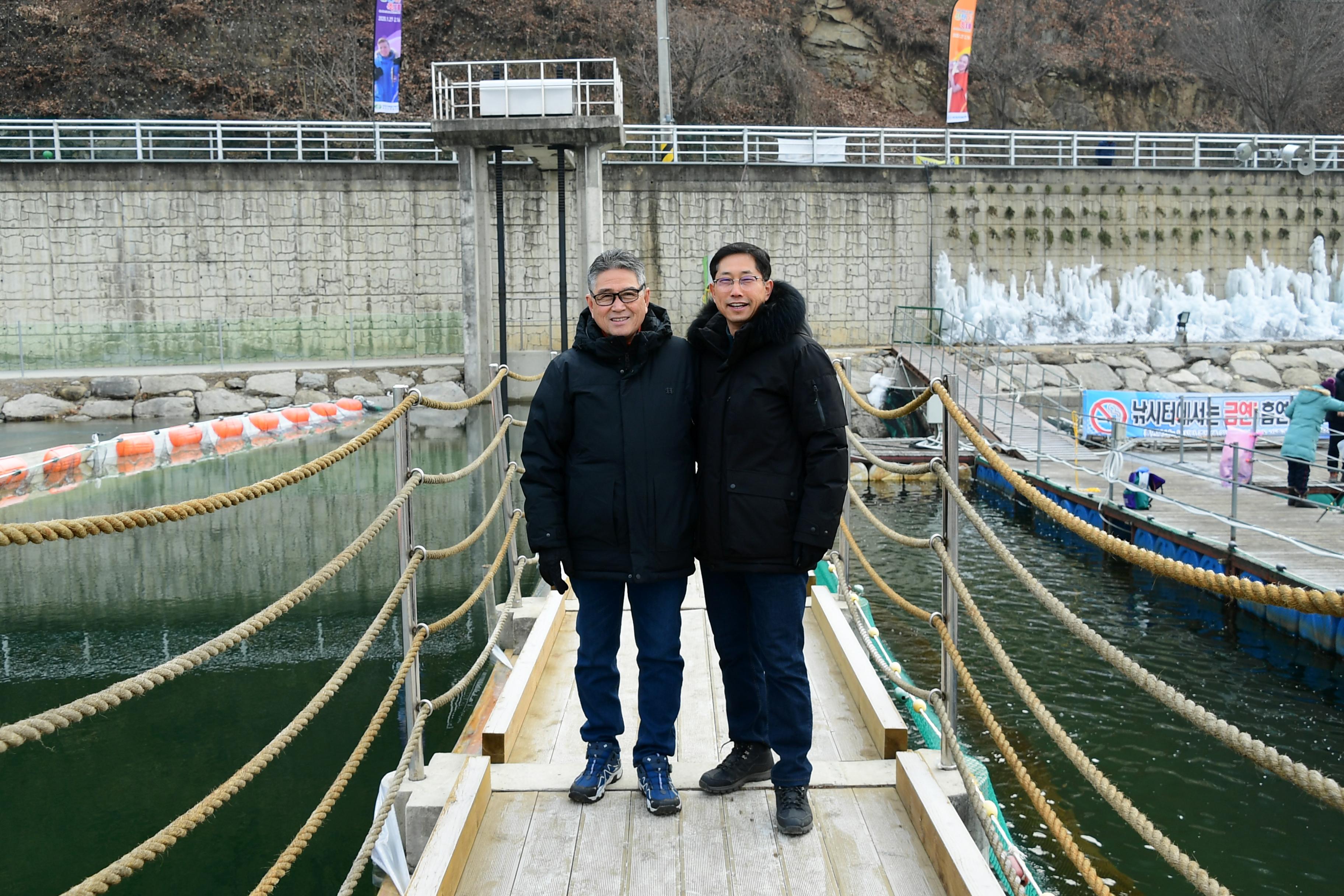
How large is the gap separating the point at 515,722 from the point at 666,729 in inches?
29.1

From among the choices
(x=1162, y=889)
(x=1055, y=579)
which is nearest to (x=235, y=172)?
(x=1055, y=579)

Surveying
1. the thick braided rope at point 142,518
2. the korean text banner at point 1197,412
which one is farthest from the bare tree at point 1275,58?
the thick braided rope at point 142,518

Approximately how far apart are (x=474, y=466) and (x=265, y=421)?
15292 mm

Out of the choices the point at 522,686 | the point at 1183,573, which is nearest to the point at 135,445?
the point at 522,686

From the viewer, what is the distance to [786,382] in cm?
329

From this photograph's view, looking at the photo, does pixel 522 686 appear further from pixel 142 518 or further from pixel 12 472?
pixel 12 472

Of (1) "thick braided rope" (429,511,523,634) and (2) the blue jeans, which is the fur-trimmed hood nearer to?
(2) the blue jeans

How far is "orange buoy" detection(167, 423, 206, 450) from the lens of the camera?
16734 millimetres

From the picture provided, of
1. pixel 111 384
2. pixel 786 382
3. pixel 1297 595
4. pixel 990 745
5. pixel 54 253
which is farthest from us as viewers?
pixel 54 253

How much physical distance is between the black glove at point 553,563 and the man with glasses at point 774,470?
1.42 ft

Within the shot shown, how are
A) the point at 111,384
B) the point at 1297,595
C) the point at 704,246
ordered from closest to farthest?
the point at 1297,595
the point at 111,384
the point at 704,246

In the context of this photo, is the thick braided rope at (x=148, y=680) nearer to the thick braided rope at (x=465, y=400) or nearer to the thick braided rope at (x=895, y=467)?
the thick braided rope at (x=465, y=400)

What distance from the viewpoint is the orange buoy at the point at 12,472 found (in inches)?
478

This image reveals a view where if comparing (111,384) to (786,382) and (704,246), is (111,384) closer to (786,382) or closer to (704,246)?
(704,246)
